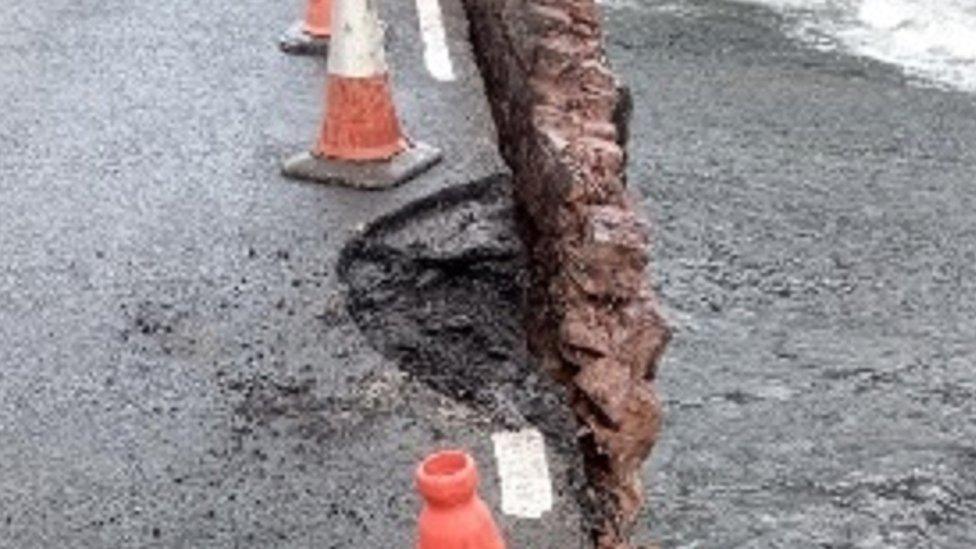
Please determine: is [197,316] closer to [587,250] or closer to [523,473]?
[587,250]

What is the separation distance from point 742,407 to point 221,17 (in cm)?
357

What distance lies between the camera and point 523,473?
5211 mm

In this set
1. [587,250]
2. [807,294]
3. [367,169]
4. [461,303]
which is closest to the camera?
[587,250]

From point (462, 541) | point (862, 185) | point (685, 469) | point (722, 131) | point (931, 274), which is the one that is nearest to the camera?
point (462, 541)

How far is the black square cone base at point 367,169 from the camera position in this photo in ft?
24.5

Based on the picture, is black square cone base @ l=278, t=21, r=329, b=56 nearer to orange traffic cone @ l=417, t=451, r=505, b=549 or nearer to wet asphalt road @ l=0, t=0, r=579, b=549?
wet asphalt road @ l=0, t=0, r=579, b=549

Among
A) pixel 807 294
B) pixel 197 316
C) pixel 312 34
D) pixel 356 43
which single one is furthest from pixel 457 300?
pixel 807 294

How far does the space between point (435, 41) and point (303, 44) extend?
2.26 ft

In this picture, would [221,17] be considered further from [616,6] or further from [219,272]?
[616,6]

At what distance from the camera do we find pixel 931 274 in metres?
10.9

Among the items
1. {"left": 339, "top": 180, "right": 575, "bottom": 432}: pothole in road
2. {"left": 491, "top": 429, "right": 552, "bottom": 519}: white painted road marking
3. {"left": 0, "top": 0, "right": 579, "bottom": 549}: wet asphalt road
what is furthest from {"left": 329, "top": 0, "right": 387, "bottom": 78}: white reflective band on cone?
{"left": 491, "top": 429, "right": 552, "bottom": 519}: white painted road marking

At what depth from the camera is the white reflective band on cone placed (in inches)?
302

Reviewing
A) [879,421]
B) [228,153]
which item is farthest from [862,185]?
[228,153]

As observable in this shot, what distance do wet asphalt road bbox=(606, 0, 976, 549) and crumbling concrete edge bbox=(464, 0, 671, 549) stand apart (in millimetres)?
2178
